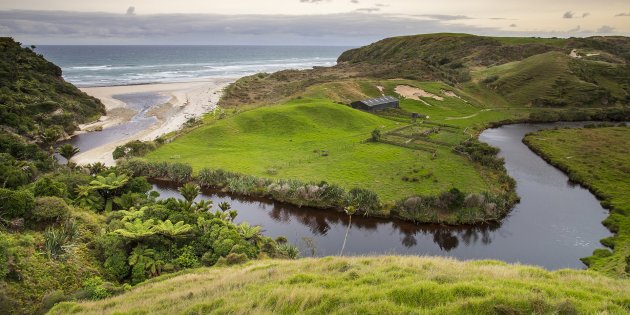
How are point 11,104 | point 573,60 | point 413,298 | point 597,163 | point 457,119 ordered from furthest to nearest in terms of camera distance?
point 573,60, point 457,119, point 11,104, point 597,163, point 413,298

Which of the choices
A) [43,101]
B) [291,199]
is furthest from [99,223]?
[43,101]

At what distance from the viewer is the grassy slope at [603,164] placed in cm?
3631

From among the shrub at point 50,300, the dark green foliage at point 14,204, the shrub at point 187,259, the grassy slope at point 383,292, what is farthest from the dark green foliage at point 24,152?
the grassy slope at point 383,292

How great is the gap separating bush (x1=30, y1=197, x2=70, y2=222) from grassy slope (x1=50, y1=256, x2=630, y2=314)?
11.9 m

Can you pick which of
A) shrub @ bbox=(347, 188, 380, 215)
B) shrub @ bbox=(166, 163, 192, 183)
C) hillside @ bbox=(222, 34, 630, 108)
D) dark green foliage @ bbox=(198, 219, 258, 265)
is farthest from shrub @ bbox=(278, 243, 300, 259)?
hillside @ bbox=(222, 34, 630, 108)

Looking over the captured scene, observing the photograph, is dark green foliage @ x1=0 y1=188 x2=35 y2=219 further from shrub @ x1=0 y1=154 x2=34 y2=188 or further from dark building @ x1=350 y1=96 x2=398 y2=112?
→ dark building @ x1=350 y1=96 x2=398 y2=112

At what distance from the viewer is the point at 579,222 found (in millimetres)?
43875

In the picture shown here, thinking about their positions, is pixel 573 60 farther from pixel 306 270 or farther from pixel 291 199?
pixel 306 270

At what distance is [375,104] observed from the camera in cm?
9494

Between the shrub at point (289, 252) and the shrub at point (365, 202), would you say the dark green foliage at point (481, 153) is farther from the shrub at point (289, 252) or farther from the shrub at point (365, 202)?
the shrub at point (289, 252)

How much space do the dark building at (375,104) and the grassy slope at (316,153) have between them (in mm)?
7302

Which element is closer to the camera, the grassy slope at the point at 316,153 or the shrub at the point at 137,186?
the shrub at the point at 137,186

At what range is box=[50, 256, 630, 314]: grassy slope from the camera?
14039mm

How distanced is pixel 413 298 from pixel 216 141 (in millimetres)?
58953
